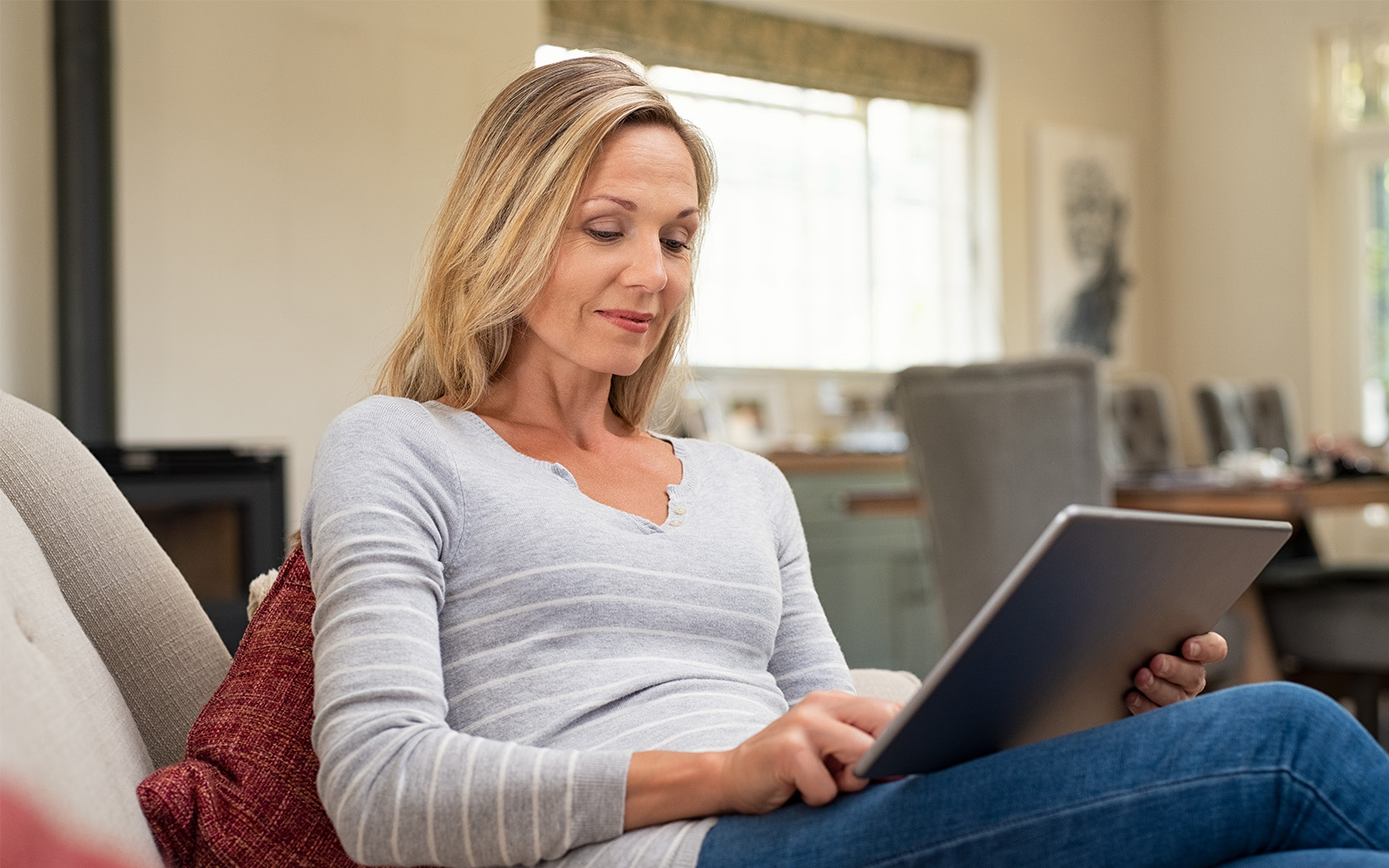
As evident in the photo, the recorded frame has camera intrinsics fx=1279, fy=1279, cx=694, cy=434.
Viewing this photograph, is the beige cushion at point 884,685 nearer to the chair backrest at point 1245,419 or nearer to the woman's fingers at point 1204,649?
the woman's fingers at point 1204,649

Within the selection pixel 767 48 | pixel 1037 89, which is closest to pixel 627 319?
pixel 767 48

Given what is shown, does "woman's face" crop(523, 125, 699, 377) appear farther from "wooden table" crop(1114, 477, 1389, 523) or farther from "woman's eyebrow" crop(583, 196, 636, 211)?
"wooden table" crop(1114, 477, 1389, 523)

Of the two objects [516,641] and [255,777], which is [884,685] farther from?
[255,777]

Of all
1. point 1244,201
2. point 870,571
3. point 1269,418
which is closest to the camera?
point 870,571

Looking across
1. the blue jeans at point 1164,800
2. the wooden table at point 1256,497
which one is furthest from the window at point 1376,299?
the blue jeans at point 1164,800

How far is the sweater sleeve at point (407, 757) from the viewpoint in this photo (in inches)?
32.5

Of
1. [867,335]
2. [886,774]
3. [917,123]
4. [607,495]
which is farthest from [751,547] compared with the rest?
[917,123]

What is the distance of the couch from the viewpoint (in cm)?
81

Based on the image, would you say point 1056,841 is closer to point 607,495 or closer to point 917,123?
point 607,495

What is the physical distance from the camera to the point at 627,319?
119 cm

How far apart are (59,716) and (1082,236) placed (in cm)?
606

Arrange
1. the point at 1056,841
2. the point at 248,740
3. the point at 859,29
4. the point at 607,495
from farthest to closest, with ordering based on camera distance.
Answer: the point at 859,29, the point at 607,495, the point at 248,740, the point at 1056,841

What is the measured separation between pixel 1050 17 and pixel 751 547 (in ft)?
18.9

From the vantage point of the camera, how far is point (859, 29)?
554cm
